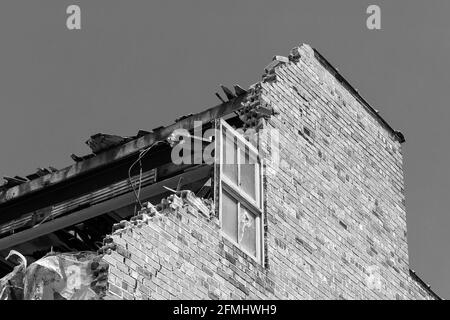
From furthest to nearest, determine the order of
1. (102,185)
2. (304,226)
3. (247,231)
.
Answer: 1. (102,185)
2. (304,226)
3. (247,231)

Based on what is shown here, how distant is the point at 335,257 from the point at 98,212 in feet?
12.5

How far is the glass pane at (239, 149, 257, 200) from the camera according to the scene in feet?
58.3

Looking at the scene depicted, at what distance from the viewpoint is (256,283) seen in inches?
664

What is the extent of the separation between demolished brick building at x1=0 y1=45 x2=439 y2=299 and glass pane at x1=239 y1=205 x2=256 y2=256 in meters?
0.02

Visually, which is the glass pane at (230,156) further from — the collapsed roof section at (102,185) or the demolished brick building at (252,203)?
the collapsed roof section at (102,185)

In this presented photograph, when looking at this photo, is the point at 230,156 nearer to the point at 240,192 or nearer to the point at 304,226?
the point at 240,192

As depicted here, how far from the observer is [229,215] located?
17.2 m

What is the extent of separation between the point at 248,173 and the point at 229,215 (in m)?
0.99

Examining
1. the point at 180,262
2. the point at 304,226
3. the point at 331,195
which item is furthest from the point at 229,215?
the point at 331,195

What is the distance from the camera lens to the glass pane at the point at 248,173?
1777 cm

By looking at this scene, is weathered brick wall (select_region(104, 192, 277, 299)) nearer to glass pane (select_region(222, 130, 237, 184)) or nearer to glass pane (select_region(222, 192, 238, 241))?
glass pane (select_region(222, 192, 238, 241))

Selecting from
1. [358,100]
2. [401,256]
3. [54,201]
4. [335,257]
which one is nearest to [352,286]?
[335,257]

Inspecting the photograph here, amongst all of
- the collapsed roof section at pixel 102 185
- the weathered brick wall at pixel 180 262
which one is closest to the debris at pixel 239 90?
the collapsed roof section at pixel 102 185

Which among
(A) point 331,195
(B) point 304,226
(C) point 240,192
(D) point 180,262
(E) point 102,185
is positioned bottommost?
(D) point 180,262
